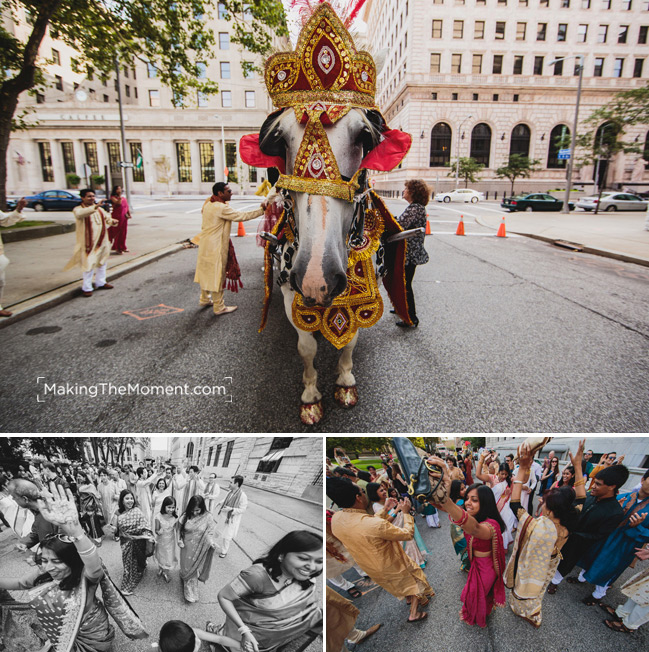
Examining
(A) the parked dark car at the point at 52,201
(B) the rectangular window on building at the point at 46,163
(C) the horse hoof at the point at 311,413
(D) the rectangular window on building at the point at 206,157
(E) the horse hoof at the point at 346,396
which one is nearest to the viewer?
(C) the horse hoof at the point at 311,413

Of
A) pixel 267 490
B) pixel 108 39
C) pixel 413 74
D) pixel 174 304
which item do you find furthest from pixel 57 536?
pixel 413 74

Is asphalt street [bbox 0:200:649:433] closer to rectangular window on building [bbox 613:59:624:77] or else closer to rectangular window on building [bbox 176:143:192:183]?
rectangular window on building [bbox 613:59:624:77]

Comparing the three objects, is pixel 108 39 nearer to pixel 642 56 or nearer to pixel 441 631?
pixel 441 631

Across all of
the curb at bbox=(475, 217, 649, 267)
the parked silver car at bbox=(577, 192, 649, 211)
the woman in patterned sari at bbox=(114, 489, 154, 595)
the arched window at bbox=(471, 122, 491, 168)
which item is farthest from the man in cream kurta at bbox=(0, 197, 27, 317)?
the arched window at bbox=(471, 122, 491, 168)

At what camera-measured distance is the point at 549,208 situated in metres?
25.7

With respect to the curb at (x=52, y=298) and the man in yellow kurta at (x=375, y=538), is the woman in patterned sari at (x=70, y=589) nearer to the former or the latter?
the man in yellow kurta at (x=375, y=538)

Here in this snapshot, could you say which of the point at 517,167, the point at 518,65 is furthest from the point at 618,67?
the point at 518,65

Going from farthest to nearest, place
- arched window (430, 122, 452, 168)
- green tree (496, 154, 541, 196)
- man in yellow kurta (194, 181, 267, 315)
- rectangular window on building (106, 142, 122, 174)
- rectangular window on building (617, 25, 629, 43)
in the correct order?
rectangular window on building (106, 142, 122, 174), arched window (430, 122, 452, 168), green tree (496, 154, 541, 196), rectangular window on building (617, 25, 629, 43), man in yellow kurta (194, 181, 267, 315)

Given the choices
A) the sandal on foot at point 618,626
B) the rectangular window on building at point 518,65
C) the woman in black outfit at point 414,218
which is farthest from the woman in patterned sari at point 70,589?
the rectangular window on building at point 518,65

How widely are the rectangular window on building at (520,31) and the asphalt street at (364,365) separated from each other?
33309 mm

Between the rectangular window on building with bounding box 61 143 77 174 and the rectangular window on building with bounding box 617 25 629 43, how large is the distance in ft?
177

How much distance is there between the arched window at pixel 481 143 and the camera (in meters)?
44.8

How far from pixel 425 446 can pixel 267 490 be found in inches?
34.8

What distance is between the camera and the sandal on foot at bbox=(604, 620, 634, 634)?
211 cm
